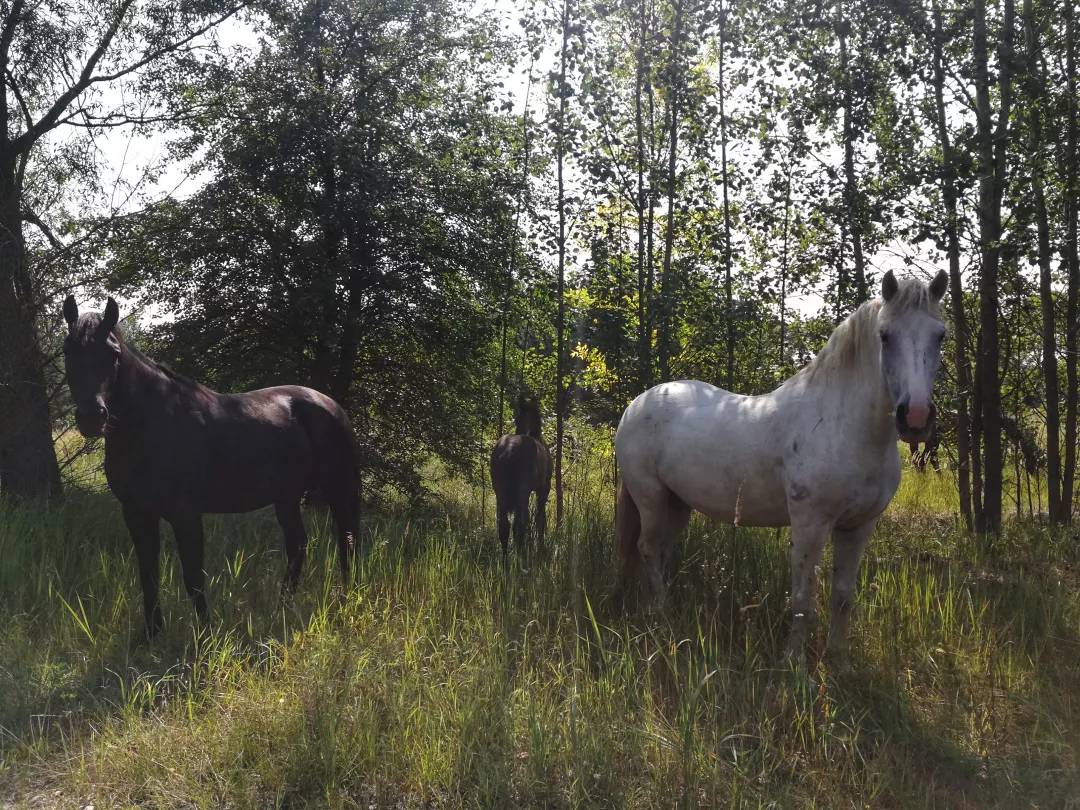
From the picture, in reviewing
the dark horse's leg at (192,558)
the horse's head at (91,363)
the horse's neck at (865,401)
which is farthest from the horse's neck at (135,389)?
the horse's neck at (865,401)

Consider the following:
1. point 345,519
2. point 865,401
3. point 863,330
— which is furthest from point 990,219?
point 345,519

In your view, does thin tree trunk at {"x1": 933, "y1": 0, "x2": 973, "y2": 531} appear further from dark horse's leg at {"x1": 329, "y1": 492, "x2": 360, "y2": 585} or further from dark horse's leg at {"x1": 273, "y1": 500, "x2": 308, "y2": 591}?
dark horse's leg at {"x1": 273, "y1": 500, "x2": 308, "y2": 591}

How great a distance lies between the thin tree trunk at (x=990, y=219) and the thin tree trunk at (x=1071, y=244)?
0.48 metres

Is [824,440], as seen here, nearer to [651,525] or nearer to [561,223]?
[651,525]

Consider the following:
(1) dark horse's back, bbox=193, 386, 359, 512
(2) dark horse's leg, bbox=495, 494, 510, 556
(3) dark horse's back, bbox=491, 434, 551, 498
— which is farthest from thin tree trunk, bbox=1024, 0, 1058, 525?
(1) dark horse's back, bbox=193, 386, 359, 512

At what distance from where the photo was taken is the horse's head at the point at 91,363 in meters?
3.89

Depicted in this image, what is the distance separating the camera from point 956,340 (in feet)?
25.5

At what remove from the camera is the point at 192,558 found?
4.56 m

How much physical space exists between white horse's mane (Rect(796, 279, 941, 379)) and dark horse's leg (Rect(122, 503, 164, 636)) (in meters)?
3.79

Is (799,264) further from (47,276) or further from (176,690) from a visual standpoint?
(47,276)

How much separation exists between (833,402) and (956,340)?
A: 4555 mm

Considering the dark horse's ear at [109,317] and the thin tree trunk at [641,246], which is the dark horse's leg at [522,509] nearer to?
the thin tree trunk at [641,246]

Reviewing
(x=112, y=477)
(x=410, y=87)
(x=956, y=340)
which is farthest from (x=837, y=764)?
(x=410, y=87)

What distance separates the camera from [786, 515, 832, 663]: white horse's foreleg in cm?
400
